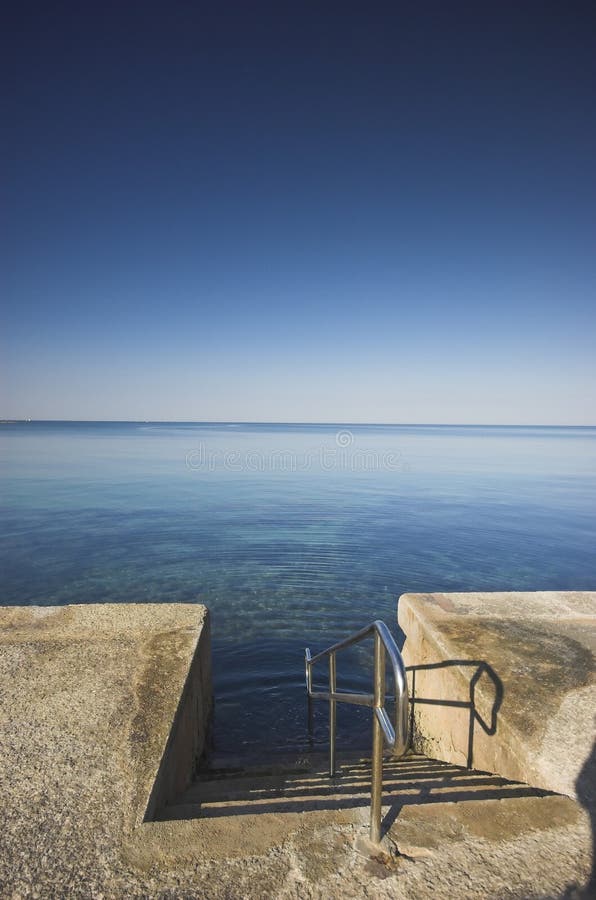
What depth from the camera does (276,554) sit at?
1129 cm

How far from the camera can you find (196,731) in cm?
395

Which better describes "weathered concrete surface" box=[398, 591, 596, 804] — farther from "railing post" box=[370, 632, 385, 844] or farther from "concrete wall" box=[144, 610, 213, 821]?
"concrete wall" box=[144, 610, 213, 821]

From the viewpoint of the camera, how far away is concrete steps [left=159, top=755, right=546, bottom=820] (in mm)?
2484

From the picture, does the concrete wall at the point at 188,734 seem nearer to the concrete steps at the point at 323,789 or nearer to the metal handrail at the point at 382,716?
the concrete steps at the point at 323,789

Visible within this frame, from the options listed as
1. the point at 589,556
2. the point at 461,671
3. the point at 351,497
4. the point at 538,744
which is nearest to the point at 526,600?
the point at 461,671

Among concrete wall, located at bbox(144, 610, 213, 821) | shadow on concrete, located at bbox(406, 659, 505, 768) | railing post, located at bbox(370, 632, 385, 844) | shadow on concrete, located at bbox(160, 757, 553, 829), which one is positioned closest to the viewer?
railing post, located at bbox(370, 632, 385, 844)

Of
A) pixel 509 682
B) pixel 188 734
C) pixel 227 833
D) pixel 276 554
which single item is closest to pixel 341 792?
pixel 227 833

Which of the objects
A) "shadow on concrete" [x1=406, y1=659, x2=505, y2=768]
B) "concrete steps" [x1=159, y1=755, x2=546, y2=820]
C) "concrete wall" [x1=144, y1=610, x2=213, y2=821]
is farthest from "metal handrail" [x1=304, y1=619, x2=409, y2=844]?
"shadow on concrete" [x1=406, y1=659, x2=505, y2=768]

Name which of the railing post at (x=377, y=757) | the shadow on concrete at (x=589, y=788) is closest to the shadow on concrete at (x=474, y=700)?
the shadow on concrete at (x=589, y=788)

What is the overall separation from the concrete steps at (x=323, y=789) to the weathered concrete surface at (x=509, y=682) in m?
0.19

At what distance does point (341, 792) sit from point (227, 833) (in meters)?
0.94

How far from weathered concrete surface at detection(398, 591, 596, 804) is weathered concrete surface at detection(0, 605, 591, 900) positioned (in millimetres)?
274

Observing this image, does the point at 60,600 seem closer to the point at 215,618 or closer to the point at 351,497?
the point at 215,618

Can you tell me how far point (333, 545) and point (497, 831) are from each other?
9877mm
